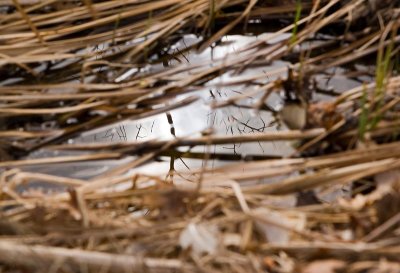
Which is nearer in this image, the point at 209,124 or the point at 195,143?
the point at 195,143

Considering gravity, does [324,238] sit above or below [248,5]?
below

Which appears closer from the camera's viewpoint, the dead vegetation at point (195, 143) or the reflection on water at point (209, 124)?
the dead vegetation at point (195, 143)

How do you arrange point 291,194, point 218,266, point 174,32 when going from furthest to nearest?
point 174,32 < point 291,194 < point 218,266

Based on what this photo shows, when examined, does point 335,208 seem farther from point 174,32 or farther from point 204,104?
point 174,32

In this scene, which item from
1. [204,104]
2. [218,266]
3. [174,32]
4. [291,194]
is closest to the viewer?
[218,266]

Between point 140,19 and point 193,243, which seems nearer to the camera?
point 193,243

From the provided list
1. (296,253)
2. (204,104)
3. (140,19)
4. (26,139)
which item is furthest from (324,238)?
(140,19)

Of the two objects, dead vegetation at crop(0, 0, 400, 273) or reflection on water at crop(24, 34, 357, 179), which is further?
reflection on water at crop(24, 34, 357, 179)

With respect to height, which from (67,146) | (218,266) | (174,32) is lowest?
(218,266)
